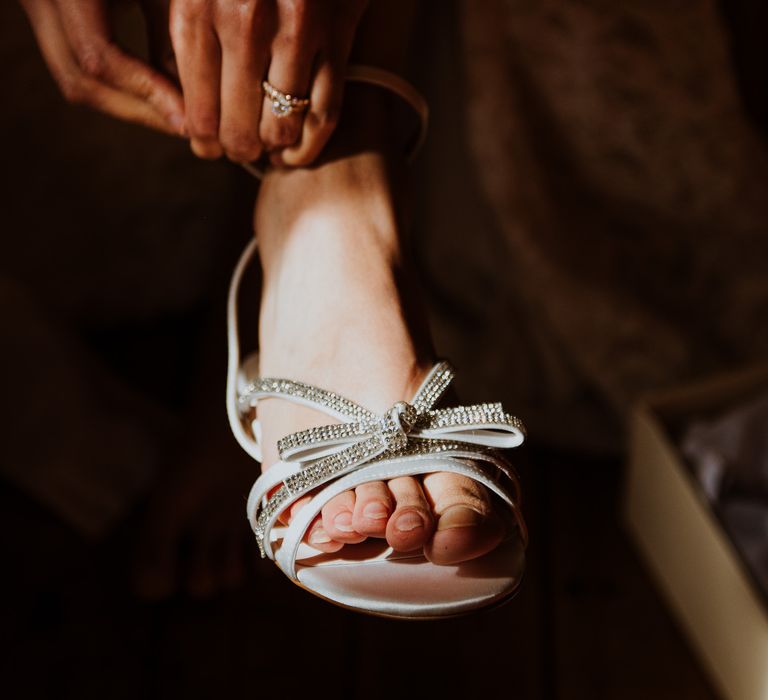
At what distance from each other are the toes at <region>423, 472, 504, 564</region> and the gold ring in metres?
0.20

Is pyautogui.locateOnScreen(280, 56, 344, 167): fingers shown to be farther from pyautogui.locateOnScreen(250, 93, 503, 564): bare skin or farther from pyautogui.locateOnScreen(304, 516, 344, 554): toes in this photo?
pyautogui.locateOnScreen(304, 516, 344, 554): toes

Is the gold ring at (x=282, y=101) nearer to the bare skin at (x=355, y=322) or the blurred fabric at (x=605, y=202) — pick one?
the bare skin at (x=355, y=322)

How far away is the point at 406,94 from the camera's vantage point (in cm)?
53

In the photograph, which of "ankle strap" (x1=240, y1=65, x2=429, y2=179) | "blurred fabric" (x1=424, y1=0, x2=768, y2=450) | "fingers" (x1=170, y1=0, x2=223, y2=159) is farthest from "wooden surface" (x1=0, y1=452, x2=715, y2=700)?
"fingers" (x1=170, y1=0, x2=223, y2=159)

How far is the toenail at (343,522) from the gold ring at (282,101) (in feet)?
0.65

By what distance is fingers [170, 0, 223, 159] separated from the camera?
431 millimetres

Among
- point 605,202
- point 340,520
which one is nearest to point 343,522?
point 340,520

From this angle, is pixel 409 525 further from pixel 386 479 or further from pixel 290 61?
pixel 290 61

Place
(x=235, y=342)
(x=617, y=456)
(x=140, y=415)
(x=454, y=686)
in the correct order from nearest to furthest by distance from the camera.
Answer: (x=235, y=342) → (x=454, y=686) → (x=140, y=415) → (x=617, y=456)

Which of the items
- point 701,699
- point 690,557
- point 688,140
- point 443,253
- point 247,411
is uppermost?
point 247,411

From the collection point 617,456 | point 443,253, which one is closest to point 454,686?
point 617,456

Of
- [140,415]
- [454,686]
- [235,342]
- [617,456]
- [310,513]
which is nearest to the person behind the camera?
[310,513]

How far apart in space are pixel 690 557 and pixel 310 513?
1.98ft

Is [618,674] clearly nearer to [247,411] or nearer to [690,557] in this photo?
[690,557]
